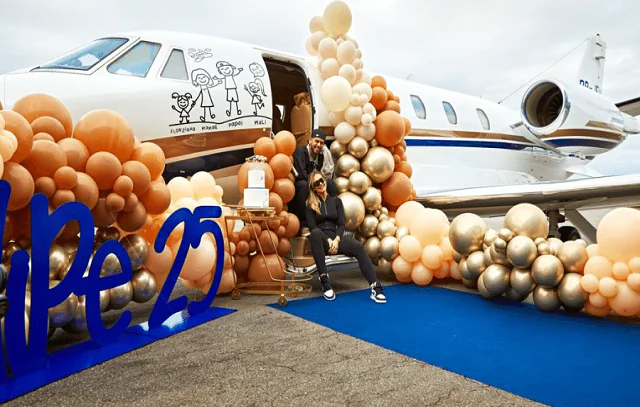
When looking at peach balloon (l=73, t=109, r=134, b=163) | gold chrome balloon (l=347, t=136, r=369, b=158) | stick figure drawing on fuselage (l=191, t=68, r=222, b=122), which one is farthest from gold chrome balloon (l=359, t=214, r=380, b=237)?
peach balloon (l=73, t=109, r=134, b=163)

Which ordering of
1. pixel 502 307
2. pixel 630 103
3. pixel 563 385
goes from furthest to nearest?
pixel 630 103, pixel 502 307, pixel 563 385

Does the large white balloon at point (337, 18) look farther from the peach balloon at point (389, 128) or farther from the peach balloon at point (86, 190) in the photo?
the peach balloon at point (86, 190)

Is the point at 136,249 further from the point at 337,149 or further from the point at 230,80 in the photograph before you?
the point at 337,149

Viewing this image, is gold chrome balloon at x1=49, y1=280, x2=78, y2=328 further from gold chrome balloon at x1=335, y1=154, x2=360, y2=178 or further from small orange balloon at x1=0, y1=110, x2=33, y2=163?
gold chrome balloon at x1=335, y1=154, x2=360, y2=178

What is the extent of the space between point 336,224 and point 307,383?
2.69 meters

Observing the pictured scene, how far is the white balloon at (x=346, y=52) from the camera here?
5832 mm

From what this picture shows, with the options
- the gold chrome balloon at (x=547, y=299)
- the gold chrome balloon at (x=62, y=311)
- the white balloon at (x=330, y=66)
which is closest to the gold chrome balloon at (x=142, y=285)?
the gold chrome balloon at (x=62, y=311)

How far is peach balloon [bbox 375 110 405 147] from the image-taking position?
569 cm

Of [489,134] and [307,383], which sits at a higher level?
[489,134]

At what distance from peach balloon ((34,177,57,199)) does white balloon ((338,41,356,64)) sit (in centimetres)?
414

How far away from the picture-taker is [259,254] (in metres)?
4.73

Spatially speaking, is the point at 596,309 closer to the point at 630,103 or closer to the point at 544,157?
the point at 544,157

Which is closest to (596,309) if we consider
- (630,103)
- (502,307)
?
(502,307)

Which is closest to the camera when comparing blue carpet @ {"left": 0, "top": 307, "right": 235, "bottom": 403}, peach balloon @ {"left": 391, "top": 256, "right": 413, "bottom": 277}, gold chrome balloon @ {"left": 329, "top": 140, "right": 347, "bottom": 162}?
blue carpet @ {"left": 0, "top": 307, "right": 235, "bottom": 403}
